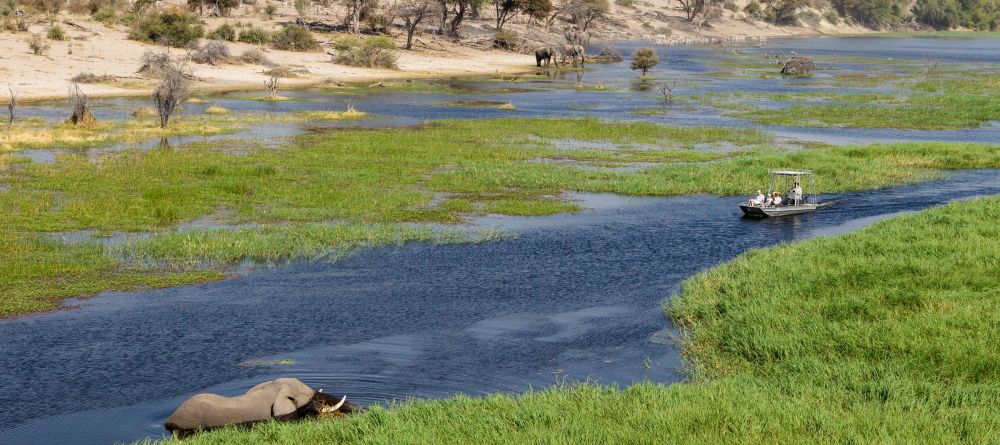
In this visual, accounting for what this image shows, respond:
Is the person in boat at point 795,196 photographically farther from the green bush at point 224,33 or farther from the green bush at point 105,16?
the green bush at point 105,16

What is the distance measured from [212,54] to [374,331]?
230ft

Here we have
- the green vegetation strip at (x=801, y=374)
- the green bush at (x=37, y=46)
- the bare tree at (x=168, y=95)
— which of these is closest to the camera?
the green vegetation strip at (x=801, y=374)

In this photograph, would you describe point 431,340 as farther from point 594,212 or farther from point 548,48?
point 548,48

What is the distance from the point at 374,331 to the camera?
21.0 metres

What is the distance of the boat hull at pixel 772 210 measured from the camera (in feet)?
109

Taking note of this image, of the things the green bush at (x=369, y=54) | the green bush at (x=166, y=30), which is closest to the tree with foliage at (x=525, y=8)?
the green bush at (x=369, y=54)

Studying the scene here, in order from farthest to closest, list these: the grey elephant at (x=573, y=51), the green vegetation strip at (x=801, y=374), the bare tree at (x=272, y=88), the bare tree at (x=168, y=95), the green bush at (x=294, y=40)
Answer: the grey elephant at (x=573, y=51)
the green bush at (x=294, y=40)
the bare tree at (x=272, y=88)
the bare tree at (x=168, y=95)
the green vegetation strip at (x=801, y=374)

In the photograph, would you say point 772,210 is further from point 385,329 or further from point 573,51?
point 573,51

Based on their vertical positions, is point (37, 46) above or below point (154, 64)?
above

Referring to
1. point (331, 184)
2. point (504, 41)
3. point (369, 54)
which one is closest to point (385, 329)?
point (331, 184)

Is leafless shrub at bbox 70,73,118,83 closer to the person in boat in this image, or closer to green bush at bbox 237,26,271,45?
green bush at bbox 237,26,271,45

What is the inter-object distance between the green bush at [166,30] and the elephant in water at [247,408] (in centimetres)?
7627

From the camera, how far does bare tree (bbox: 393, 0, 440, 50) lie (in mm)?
108125

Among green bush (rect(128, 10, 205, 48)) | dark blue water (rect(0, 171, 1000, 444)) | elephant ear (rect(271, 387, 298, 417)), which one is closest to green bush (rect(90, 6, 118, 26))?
green bush (rect(128, 10, 205, 48))
